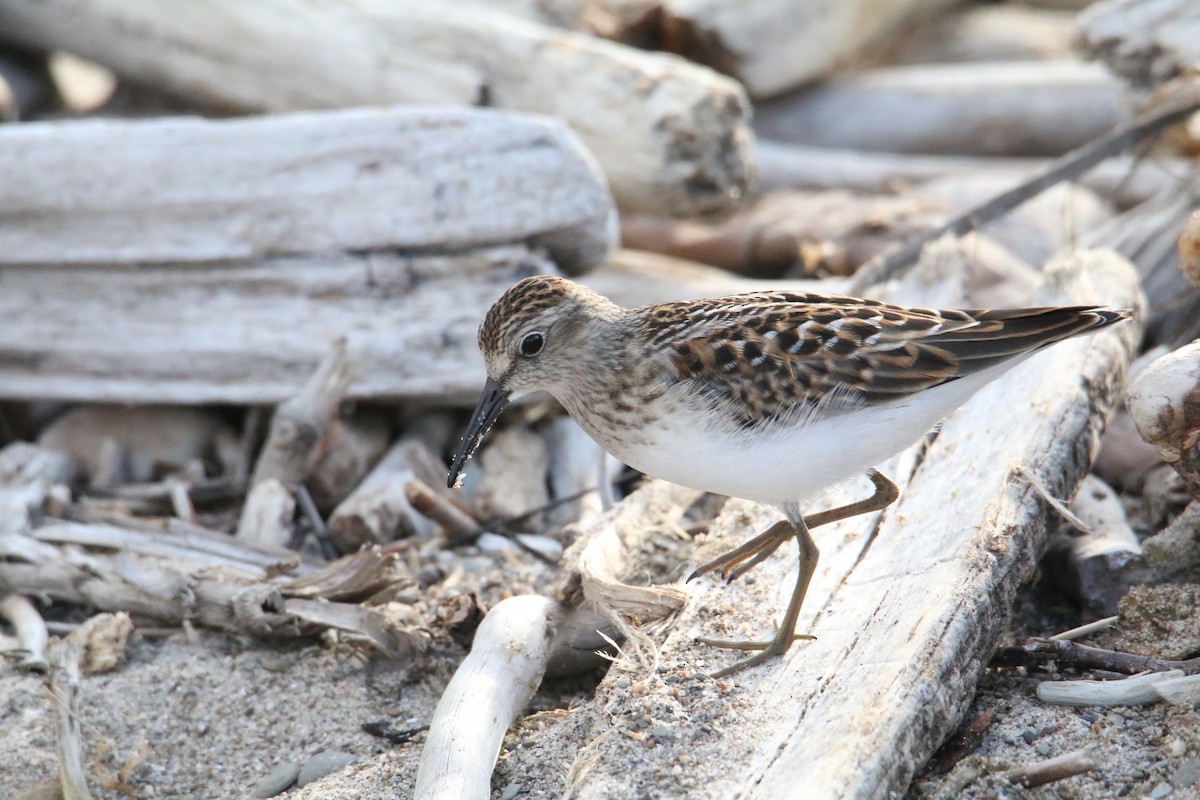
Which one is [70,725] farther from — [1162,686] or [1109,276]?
[1109,276]

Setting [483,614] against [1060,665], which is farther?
[483,614]

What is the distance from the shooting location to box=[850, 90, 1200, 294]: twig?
19.4 feet

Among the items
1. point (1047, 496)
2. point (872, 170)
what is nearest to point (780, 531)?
point (1047, 496)

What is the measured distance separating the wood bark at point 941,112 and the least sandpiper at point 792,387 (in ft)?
17.7

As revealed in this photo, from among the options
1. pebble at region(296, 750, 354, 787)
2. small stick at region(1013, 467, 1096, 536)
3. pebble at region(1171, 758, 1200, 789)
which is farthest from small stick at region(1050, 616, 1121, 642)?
pebble at region(296, 750, 354, 787)

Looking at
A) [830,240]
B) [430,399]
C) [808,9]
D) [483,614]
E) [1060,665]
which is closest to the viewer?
[1060,665]

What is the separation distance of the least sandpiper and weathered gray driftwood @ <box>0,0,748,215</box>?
2.43 m

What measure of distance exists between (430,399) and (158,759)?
7.53ft

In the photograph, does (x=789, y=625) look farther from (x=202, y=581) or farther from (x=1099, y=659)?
(x=202, y=581)

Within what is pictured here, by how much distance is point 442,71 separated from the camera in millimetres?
6723

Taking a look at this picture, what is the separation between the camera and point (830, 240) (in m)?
7.25

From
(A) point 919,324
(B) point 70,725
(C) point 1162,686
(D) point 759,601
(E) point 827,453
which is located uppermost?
(A) point 919,324

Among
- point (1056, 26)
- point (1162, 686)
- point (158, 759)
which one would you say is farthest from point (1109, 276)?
point (1056, 26)

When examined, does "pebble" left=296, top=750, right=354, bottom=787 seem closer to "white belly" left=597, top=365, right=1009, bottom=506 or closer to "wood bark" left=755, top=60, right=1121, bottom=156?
"white belly" left=597, top=365, right=1009, bottom=506
